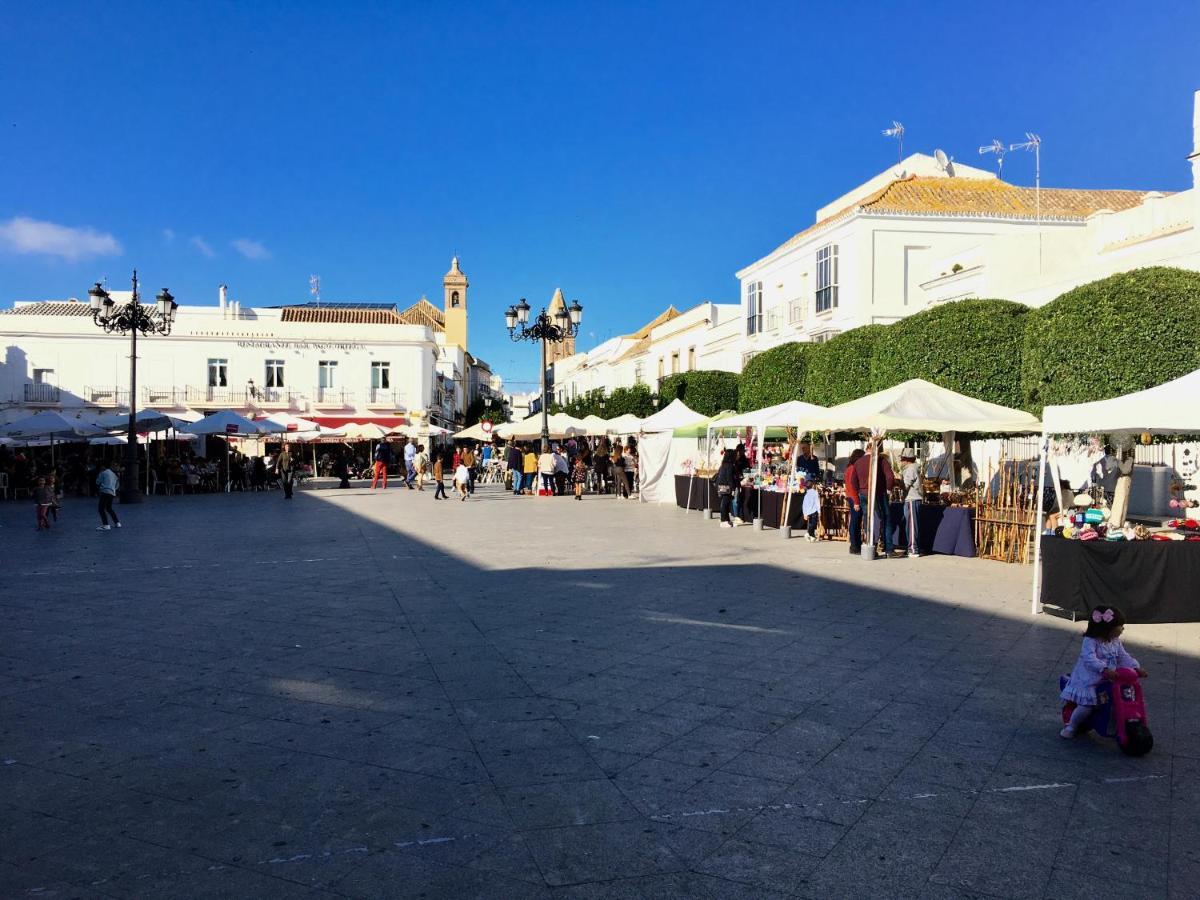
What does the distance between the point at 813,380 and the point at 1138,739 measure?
59.6 ft

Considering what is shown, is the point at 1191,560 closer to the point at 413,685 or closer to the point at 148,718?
the point at 413,685

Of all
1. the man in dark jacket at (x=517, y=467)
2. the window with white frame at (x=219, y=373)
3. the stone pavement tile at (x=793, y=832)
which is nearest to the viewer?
the stone pavement tile at (x=793, y=832)

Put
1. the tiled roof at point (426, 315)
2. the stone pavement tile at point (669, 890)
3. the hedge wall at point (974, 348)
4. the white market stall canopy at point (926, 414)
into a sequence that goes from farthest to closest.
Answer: the tiled roof at point (426, 315) < the hedge wall at point (974, 348) < the white market stall canopy at point (926, 414) < the stone pavement tile at point (669, 890)

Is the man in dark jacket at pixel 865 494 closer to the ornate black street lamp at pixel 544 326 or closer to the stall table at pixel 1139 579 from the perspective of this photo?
the stall table at pixel 1139 579

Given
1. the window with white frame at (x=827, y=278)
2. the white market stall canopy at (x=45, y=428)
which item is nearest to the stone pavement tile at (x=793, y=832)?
the white market stall canopy at (x=45, y=428)

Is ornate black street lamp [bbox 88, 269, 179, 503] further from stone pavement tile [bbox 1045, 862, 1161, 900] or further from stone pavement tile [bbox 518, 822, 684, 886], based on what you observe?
stone pavement tile [bbox 1045, 862, 1161, 900]

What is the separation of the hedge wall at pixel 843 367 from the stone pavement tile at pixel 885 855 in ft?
54.4

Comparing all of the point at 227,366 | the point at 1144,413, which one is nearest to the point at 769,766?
the point at 1144,413

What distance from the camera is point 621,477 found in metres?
24.1

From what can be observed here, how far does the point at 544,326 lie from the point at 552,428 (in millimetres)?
3562

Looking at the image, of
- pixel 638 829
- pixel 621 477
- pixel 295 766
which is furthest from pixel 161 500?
pixel 638 829

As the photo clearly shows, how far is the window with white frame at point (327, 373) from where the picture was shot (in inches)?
1703

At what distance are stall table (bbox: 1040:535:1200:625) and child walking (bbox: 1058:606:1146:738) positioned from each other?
3142mm

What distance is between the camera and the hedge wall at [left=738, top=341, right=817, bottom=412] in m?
23.8
